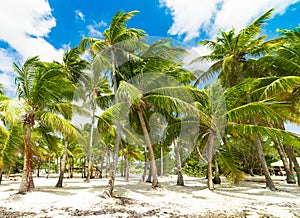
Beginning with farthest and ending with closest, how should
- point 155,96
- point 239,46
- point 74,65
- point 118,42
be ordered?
1. point 74,65
2. point 239,46
3. point 118,42
4. point 155,96

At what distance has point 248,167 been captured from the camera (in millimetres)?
25453

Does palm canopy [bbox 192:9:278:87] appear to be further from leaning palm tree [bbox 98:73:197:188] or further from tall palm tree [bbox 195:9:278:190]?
leaning palm tree [bbox 98:73:197:188]

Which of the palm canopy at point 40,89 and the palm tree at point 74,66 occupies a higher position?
the palm tree at point 74,66

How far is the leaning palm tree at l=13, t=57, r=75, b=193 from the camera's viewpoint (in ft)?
30.2

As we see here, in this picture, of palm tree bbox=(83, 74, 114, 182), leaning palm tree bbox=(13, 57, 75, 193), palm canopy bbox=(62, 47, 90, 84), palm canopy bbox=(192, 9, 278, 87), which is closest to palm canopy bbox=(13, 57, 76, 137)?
leaning palm tree bbox=(13, 57, 75, 193)

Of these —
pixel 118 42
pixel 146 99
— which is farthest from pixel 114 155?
pixel 118 42

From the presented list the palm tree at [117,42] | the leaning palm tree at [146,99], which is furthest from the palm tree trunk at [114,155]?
the leaning palm tree at [146,99]

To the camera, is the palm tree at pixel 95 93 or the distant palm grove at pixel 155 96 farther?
the palm tree at pixel 95 93

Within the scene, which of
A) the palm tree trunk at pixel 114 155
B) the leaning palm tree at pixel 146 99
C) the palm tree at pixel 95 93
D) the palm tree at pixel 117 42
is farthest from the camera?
the palm tree at pixel 95 93

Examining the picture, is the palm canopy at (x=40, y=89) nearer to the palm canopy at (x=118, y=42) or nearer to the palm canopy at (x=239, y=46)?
the palm canopy at (x=118, y=42)

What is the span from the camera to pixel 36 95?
30.7ft

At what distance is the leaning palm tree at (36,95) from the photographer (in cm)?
922

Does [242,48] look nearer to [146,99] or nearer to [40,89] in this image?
[146,99]

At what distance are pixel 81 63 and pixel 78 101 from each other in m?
2.86
